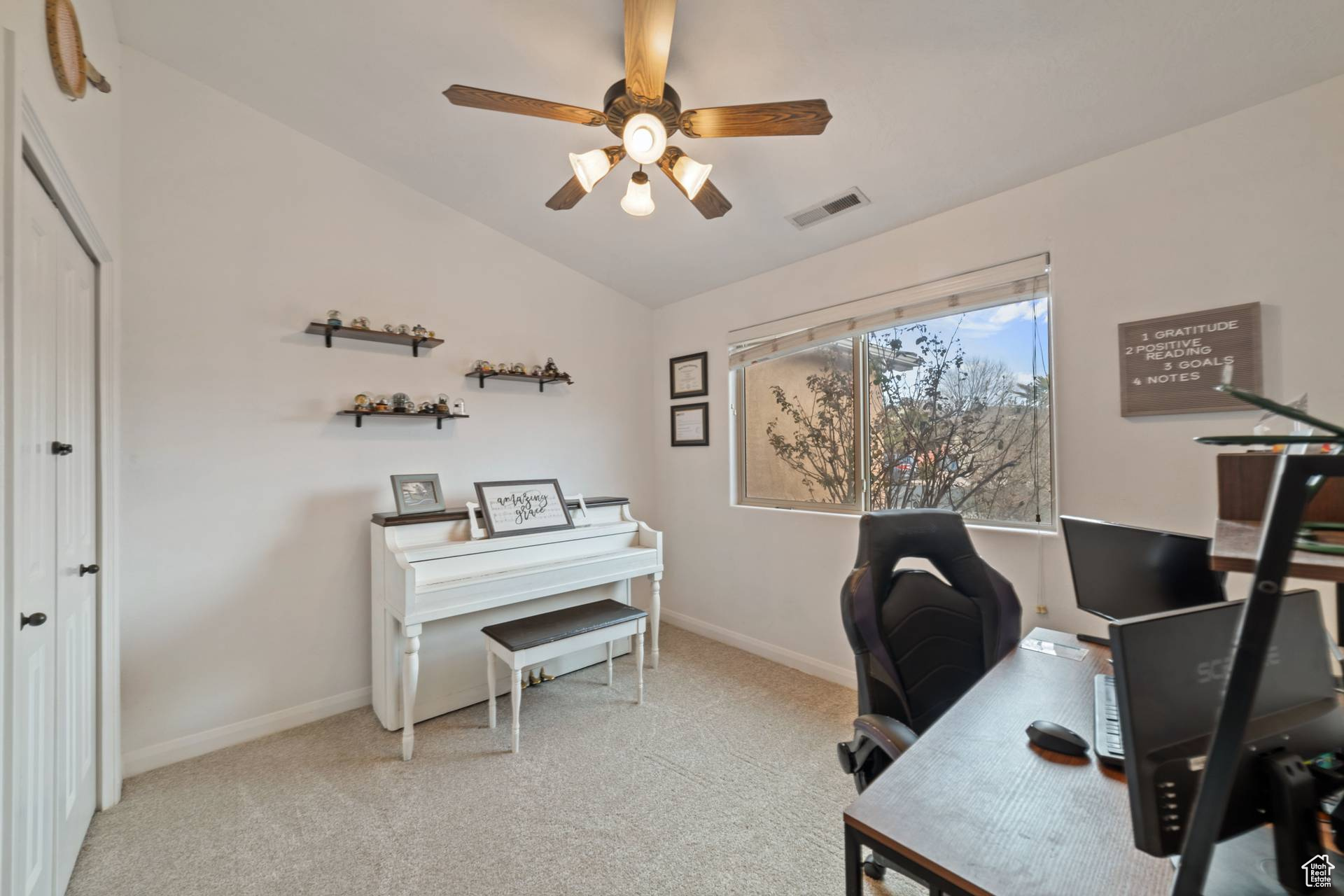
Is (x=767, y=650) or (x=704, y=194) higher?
(x=704, y=194)

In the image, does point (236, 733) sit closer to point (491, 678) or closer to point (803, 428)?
point (491, 678)

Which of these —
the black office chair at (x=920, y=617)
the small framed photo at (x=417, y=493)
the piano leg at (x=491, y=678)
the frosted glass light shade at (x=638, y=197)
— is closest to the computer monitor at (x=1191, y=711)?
the black office chair at (x=920, y=617)

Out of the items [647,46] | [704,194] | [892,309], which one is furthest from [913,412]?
[647,46]

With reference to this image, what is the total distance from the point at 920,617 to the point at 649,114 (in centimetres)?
178

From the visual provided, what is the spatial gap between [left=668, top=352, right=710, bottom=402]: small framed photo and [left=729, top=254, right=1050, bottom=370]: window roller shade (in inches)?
9.3

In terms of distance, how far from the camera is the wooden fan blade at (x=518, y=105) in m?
1.65

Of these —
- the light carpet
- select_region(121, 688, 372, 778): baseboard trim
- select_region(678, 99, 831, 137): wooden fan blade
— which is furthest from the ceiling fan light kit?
select_region(121, 688, 372, 778): baseboard trim

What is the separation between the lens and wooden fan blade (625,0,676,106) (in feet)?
4.74

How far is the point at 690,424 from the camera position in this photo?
3846mm

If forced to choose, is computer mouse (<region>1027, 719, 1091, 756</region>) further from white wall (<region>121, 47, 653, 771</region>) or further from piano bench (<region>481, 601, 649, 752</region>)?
white wall (<region>121, 47, 653, 771</region>)

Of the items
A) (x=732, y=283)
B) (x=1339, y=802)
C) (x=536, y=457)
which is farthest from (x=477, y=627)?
(x=1339, y=802)

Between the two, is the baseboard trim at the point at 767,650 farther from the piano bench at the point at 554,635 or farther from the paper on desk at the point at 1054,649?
the paper on desk at the point at 1054,649

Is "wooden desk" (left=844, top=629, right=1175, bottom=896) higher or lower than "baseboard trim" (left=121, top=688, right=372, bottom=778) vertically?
higher

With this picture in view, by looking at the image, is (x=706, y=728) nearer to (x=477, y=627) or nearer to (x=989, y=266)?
(x=477, y=627)
